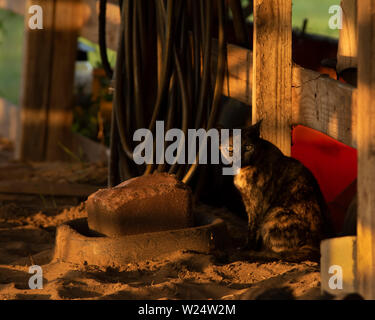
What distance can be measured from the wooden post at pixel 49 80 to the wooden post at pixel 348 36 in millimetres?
3390

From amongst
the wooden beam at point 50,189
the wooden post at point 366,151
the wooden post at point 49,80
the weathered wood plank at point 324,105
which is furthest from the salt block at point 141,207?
the wooden post at point 49,80

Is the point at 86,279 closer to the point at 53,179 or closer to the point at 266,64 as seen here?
the point at 266,64

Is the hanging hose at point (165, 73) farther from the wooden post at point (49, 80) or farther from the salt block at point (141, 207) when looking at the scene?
the wooden post at point (49, 80)

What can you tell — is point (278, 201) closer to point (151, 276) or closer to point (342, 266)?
point (151, 276)

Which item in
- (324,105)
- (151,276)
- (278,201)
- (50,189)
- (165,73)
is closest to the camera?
(151,276)

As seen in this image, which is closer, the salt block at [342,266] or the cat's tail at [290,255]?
the salt block at [342,266]

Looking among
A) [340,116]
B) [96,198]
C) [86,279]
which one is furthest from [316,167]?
[86,279]

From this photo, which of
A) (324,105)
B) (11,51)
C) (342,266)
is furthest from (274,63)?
(11,51)

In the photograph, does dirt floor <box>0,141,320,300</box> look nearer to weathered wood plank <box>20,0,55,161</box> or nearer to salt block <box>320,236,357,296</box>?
salt block <box>320,236,357,296</box>

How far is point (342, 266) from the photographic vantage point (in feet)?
6.70

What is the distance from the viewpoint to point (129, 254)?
2.73 m

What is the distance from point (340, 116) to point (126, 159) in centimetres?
155

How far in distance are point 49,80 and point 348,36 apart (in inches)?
141

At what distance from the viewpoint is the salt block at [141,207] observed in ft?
9.12
